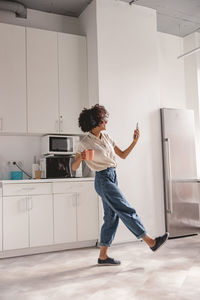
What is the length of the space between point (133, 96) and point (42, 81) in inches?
46.2

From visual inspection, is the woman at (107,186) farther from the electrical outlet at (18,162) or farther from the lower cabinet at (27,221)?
the electrical outlet at (18,162)

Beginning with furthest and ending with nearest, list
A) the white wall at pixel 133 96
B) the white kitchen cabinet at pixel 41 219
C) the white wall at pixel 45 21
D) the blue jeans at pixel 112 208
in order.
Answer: the white wall at pixel 45 21 → the white wall at pixel 133 96 → the white kitchen cabinet at pixel 41 219 → the blue jeans at pixel 112 208

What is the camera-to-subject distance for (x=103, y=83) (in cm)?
422

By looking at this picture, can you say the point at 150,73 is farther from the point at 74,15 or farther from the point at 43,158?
the point at 43,158

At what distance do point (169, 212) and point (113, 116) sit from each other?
144 cm

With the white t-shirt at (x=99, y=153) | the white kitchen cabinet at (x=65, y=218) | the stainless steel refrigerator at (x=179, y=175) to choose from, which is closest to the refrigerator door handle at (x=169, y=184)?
the stainless steel refrigerator at (x=179, y=175)

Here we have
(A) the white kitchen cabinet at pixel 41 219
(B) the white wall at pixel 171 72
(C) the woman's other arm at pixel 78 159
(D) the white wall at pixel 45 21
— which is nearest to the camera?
(C) the woman's other arm at pixel 78 159

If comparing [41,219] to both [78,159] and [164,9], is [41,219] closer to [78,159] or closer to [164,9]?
[78,159]

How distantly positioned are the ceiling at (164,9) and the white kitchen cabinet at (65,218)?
2.49 metres

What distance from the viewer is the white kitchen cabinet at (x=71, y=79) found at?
171 inches

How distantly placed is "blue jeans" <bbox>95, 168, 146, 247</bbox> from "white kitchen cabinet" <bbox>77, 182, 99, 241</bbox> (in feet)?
3.00

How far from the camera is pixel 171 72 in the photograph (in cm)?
542

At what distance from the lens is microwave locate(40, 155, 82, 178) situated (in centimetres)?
414

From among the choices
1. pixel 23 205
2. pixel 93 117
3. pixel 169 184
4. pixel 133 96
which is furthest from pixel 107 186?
pixel 133 96
